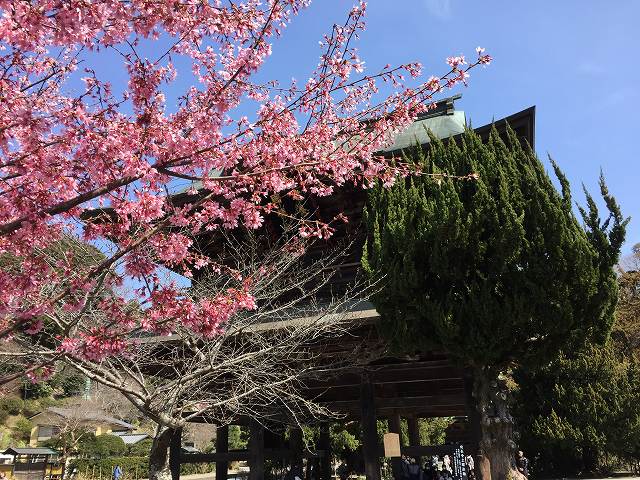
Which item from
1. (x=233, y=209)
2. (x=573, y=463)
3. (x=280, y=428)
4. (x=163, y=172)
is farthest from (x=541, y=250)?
(x=573, y=463)

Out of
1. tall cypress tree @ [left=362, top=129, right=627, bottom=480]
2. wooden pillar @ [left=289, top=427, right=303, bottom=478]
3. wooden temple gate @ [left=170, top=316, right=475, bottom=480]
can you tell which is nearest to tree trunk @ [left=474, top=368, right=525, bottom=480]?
tall cypress tree @ [left=362, top=129, right=627, bottom=480]

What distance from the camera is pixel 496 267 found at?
7488 mm

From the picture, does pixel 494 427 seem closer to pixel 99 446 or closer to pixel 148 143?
pixel 148 143

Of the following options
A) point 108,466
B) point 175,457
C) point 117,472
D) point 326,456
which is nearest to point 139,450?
point 108,466

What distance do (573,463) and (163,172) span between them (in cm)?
1744

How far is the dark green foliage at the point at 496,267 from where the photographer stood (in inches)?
292

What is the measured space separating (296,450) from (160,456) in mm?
5646

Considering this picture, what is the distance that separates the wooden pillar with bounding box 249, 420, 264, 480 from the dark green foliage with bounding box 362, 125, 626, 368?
14.5ft

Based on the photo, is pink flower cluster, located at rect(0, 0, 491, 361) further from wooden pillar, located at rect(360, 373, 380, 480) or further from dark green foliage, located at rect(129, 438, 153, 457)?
dark green foliage, located at rect(129, 438, 153, 457)

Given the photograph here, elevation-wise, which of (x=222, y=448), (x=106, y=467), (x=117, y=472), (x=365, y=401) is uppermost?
(x=365, y=401)

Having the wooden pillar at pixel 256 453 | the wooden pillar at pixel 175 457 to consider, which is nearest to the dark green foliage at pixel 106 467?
the wooden pillar at pixel 175 457

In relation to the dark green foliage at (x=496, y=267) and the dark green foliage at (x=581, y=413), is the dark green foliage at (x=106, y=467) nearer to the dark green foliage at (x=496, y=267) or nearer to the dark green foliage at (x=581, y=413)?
the dark green foliage at (x=581, y=413)

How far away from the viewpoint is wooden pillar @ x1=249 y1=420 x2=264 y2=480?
10070 millimetres

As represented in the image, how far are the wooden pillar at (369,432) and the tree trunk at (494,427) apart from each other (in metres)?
2.33
